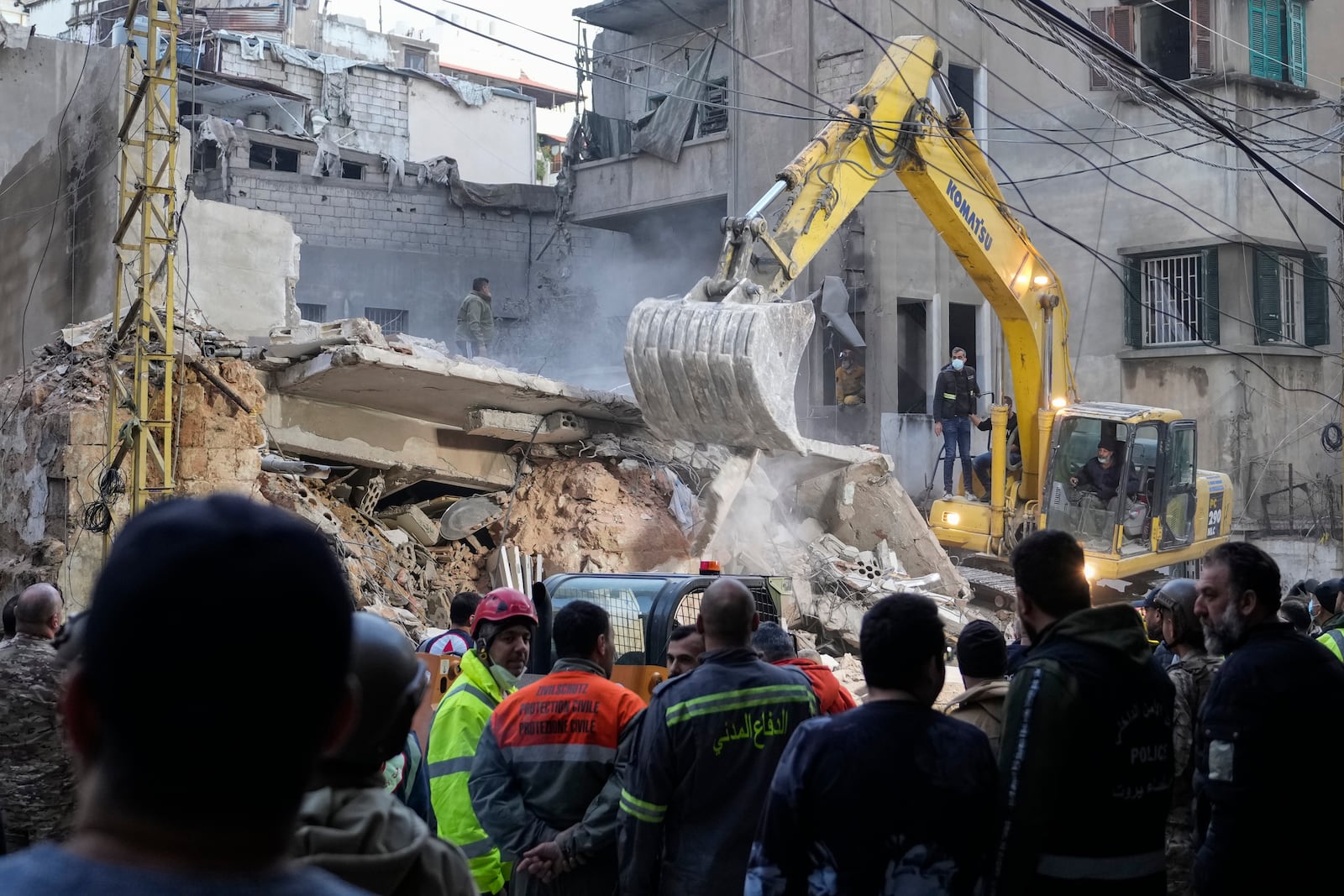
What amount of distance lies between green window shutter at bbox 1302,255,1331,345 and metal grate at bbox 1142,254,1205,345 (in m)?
1.70

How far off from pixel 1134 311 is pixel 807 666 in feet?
61.3

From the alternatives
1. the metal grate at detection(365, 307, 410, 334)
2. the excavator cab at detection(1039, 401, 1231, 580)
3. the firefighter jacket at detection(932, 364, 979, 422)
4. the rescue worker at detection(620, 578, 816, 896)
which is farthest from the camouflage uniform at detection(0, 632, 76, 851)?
the metal grate at detection(365, 307, 410, 334)

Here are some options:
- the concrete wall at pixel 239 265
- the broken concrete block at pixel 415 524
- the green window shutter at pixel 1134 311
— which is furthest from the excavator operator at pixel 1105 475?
the concrete wall at pixel 239 265

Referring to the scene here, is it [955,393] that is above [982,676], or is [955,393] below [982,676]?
above

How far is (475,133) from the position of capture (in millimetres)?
34031

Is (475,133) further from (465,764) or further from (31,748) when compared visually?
(465,764)

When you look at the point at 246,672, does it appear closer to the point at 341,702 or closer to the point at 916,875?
the point at 341,702

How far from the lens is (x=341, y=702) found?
1.12 meters

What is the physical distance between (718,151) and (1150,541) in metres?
12.5

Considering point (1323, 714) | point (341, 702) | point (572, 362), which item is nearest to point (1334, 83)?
point (572, 362)

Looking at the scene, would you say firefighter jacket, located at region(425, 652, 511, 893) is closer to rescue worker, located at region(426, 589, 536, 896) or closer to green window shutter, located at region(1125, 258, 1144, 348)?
rescue worker, located at region(426, 589, 536, 896)

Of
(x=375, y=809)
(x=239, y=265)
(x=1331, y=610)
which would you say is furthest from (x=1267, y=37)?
(x=375, y=809)

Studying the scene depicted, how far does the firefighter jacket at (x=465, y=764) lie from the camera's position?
150 inches

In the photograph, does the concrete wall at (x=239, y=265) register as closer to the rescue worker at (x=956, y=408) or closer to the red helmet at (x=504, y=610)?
the rescue worker at (x=956, y=408)
